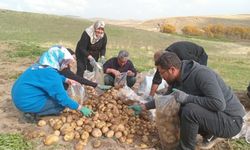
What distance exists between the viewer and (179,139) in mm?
3928

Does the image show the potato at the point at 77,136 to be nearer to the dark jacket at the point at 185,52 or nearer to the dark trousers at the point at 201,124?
the dark trousers at the point at 201,124

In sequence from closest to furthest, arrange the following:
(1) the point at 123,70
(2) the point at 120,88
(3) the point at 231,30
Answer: (2) the point at 120,88
(1) the point at 123,70
(3) the point at 231,30

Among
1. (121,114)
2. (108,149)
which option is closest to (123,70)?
(121,114)

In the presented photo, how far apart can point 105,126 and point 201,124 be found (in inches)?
43.8

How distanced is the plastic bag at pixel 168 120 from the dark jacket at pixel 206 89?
20cm

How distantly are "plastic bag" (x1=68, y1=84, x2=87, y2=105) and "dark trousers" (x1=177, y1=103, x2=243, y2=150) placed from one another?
1.59 m

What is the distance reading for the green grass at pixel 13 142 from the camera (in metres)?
3.89

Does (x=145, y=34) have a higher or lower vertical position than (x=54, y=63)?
lower

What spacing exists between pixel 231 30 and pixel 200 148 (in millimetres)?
43168

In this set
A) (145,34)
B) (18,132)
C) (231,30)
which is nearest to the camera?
(18,132)

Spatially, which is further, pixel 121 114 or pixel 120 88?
pixel 120 88

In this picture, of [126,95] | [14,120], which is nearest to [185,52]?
[126,95]

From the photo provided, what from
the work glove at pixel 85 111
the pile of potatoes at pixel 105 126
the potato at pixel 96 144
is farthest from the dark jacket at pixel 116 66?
the potato at pixel 96 144

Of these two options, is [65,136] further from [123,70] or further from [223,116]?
[123,70]
